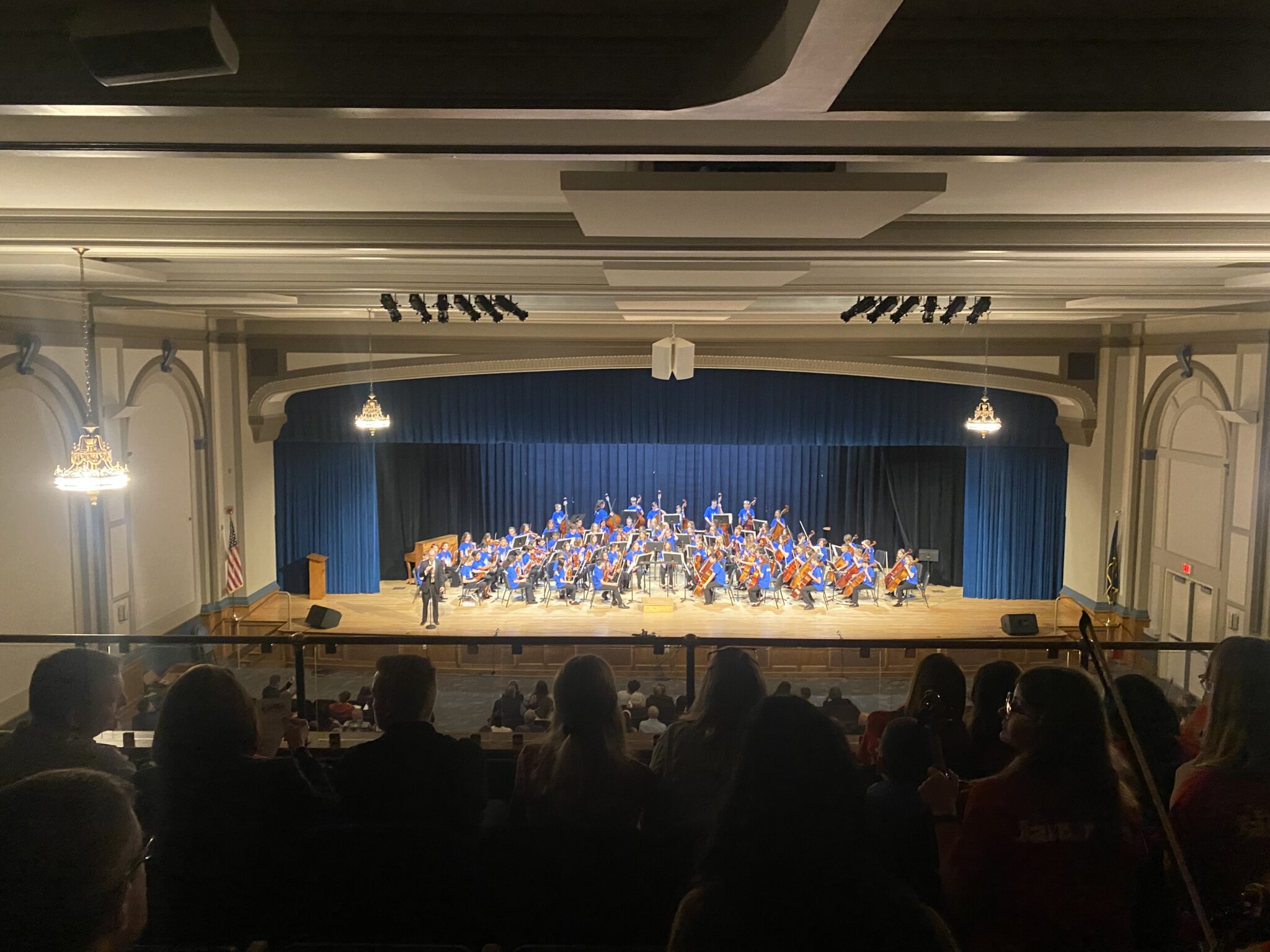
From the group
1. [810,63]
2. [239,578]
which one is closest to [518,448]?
[239,578]

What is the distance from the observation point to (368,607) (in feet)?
35.8

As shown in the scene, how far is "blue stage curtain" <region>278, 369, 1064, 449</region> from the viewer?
10.9 metres

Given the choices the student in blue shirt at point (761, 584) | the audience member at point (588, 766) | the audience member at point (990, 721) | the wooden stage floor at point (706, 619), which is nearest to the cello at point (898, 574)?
the wooden stage floor at point (706, 619)

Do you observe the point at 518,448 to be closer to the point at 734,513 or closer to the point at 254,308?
the point at 734,513

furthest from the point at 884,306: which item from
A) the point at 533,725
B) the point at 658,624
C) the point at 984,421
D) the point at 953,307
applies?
the point at 533,725

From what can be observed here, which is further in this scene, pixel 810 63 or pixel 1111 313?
pixel 1111 313

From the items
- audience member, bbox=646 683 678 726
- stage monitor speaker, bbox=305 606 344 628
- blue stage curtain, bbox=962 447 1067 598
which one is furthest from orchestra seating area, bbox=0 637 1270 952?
blue stage curtain, bbox=962 447 1067 598

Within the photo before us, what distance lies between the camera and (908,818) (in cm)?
209

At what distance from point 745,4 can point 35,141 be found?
1.73 meters

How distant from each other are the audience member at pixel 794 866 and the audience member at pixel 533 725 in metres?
1.81

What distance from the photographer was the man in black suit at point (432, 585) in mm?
9773

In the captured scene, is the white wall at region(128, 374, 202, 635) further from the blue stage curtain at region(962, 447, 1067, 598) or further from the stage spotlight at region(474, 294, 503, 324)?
the blue stage curtain at region(962, 447, 1067, 598)

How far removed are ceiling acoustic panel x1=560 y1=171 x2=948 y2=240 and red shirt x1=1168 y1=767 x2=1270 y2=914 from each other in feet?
5.17

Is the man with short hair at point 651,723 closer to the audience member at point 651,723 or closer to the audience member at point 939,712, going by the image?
the audience member at point 651,723
